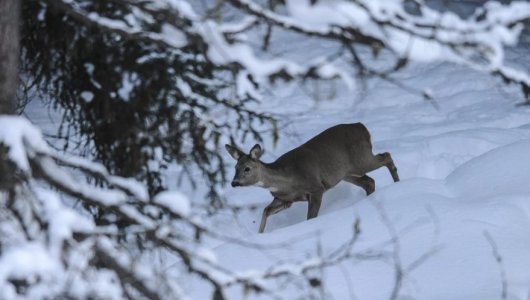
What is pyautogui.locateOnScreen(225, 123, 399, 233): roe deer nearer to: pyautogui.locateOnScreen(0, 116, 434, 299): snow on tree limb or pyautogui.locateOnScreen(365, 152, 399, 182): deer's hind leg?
pyautogui.locateOnScreen(365, 152, 399, 182): deer's hind leg

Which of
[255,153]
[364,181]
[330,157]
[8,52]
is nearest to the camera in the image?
[8,52]

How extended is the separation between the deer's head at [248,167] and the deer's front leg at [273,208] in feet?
0.91

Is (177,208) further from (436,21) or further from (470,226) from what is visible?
(470,226)

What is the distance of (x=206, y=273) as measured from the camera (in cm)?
370

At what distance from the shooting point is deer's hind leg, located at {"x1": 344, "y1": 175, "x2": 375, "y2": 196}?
11230mm

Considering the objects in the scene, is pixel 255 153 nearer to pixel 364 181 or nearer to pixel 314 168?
pixel 314 168

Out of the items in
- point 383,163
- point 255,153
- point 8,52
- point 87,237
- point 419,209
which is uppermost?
point 8,52

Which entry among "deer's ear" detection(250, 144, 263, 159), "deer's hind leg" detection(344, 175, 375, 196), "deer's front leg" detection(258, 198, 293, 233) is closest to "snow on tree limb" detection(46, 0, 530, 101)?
"deer's front leg" detection(258, 198, 293, 233)

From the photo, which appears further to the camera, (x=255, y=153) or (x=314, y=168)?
(x=314, y=168)

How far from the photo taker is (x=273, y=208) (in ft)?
34.8

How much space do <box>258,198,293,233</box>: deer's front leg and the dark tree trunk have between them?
21.5ft

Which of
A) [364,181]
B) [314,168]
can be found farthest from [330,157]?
[364,181]

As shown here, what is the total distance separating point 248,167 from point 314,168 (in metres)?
0.78

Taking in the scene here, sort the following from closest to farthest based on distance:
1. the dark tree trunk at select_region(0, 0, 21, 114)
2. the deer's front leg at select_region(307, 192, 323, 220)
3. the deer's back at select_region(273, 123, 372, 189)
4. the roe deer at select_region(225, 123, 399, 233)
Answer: the dark tree trunk at select_region(0, 0, 21, 114) < the deer's front leg at select_region(307, 192, 323, 220) < the roe deer at select_region(225, 123, 399, 233) < the deer's back at select_region(273, 123, 372, 189)
